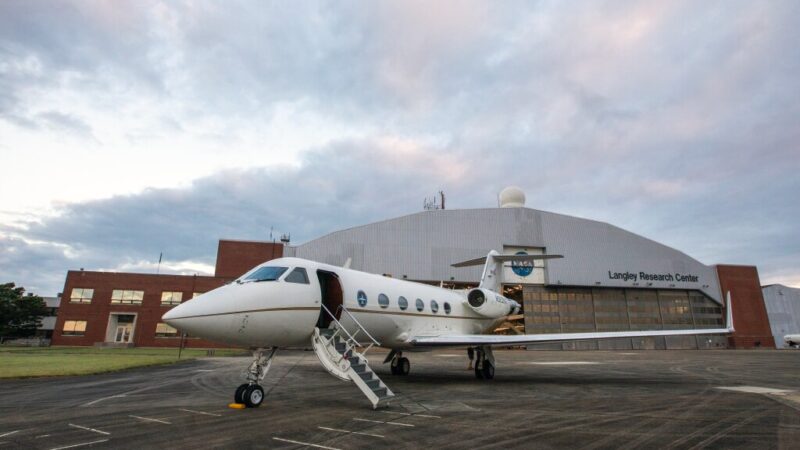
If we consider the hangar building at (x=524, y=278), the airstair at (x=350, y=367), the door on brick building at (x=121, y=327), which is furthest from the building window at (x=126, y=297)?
the airstair at (x=350, y=367)

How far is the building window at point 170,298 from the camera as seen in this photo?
46344 mm

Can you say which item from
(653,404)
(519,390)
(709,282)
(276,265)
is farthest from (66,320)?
(709,282)

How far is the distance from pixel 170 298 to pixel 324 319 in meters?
44.5

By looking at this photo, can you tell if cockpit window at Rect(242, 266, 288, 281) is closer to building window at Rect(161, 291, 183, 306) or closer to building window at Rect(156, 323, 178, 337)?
building window at Rect(156, 323, 178, 337)

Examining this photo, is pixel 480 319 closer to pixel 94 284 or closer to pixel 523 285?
pixel 523 285

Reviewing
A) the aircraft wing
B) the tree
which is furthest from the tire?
the tree

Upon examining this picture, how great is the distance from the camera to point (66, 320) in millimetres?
44594

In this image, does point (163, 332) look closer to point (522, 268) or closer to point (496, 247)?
point (496, 247)

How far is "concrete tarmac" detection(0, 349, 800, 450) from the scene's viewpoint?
615 cm

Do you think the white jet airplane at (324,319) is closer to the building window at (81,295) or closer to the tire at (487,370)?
the tire at (487,370)

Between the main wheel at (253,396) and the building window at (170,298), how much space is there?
44.7 meters

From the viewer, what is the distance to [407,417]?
8.04m

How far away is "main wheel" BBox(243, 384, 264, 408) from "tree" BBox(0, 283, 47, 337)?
2600 inches

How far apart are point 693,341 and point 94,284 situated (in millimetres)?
80278
